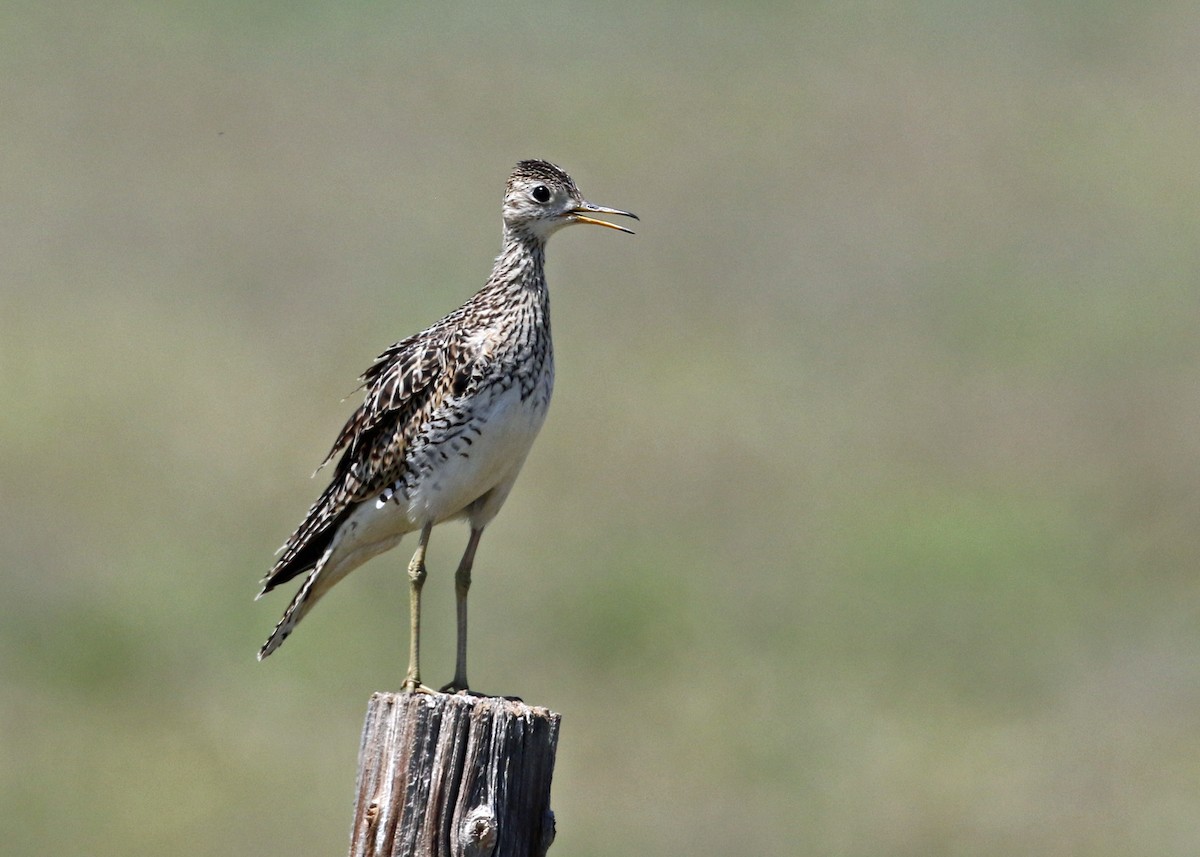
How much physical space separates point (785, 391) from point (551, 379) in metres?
15.4

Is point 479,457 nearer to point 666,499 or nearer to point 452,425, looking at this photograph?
point 452,425

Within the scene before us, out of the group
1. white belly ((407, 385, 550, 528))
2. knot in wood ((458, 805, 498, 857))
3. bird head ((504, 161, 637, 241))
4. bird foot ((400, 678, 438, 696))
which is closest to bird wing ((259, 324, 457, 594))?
white belly ((407, 385, 550, 528))

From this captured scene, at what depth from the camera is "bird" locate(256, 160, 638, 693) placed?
930 centimetres

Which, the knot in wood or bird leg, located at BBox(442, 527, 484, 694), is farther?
bird leg, located at BBox(442, 527, 484, 694)

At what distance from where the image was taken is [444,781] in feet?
22.6

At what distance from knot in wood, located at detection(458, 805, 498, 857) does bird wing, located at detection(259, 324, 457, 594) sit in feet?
9.43

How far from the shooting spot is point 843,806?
1639cm

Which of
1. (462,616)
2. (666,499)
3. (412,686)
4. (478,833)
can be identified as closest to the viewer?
A: (478,833)

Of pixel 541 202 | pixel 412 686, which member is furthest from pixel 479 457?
pixel 541 202

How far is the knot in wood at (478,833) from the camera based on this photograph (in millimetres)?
6832

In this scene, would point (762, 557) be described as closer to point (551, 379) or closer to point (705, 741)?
point (705, 741)

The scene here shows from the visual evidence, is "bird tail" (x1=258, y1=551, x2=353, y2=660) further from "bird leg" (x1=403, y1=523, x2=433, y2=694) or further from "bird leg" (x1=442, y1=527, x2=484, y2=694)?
"bird leg" (x1=442, y1=527, x2=484, y2=694)

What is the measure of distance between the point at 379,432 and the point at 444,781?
3.06m

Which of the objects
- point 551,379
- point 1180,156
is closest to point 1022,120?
point 1180,156
